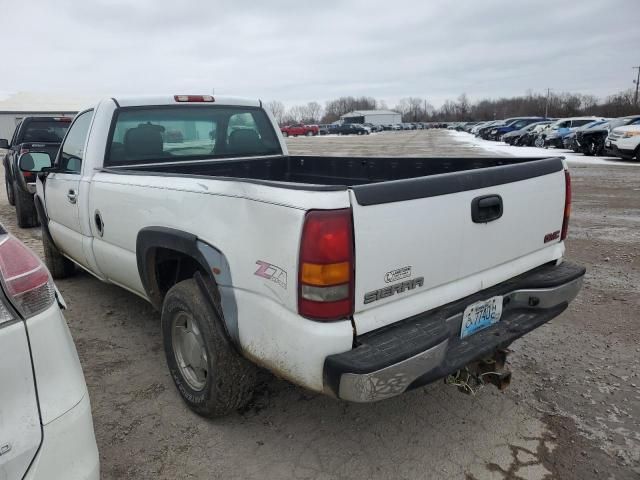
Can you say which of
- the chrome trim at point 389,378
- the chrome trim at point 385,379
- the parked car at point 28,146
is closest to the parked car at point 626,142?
the parked car at point 28,146

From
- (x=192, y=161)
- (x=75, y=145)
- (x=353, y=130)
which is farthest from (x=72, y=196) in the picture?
(x=353, y=130)

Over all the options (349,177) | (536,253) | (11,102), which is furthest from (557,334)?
(11,102)

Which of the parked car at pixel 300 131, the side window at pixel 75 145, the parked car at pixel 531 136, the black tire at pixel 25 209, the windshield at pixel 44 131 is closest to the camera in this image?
the side window at pixel 75 145

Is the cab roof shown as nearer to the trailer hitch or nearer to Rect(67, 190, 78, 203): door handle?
Rect(67, 190, 78, 203): door handle

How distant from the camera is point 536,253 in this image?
9.64 ft

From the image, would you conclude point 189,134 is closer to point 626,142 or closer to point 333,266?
point 333,266

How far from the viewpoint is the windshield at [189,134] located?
3998 millimetres

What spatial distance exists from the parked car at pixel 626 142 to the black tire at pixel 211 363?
18.5 m

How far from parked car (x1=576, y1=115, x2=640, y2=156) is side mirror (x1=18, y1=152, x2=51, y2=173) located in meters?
21.2

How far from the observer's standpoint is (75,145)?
433cm

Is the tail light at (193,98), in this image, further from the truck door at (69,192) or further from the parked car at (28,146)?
the parked car at (28,146)

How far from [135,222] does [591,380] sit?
3.25 m

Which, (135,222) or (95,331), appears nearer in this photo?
(135,222)

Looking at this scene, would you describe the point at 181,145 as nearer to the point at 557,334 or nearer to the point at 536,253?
the point at 536,253
